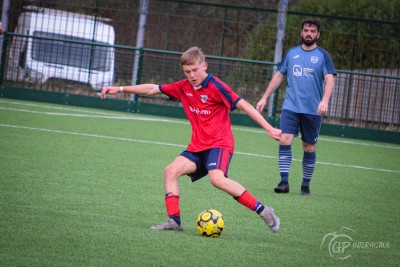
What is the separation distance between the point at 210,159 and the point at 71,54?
44.8ft

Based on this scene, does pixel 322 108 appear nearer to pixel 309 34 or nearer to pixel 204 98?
pixel 309 34

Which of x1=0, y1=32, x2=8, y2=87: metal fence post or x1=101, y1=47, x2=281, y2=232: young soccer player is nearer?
x1=101, y1=47, x2=281, y2=232: young soccer player

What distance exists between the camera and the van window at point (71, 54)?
19562 millimetres

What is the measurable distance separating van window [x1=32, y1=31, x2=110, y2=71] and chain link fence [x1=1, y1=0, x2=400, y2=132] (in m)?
0.03

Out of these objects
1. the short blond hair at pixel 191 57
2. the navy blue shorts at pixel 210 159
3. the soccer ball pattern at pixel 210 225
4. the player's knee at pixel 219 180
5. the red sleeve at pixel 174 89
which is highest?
the short blond hair at pixel 191 57

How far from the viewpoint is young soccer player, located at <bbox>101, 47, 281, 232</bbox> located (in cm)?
643

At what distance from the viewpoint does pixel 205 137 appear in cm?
668

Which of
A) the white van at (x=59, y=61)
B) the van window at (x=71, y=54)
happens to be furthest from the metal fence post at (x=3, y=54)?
the van window at (x=71, y=54)

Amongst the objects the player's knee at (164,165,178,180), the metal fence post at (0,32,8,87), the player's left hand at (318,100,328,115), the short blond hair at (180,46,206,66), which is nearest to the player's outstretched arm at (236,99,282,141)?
the short blond hair at (180,46,206,66)

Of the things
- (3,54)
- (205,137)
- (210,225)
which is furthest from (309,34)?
(3,54)

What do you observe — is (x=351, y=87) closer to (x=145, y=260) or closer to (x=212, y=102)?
(x=212, y=102)

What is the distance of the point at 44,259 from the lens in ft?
16.5

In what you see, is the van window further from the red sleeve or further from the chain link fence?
the red sleeve

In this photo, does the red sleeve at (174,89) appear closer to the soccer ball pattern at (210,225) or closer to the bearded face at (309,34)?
→ the soccer ball pattern at (210,225)
